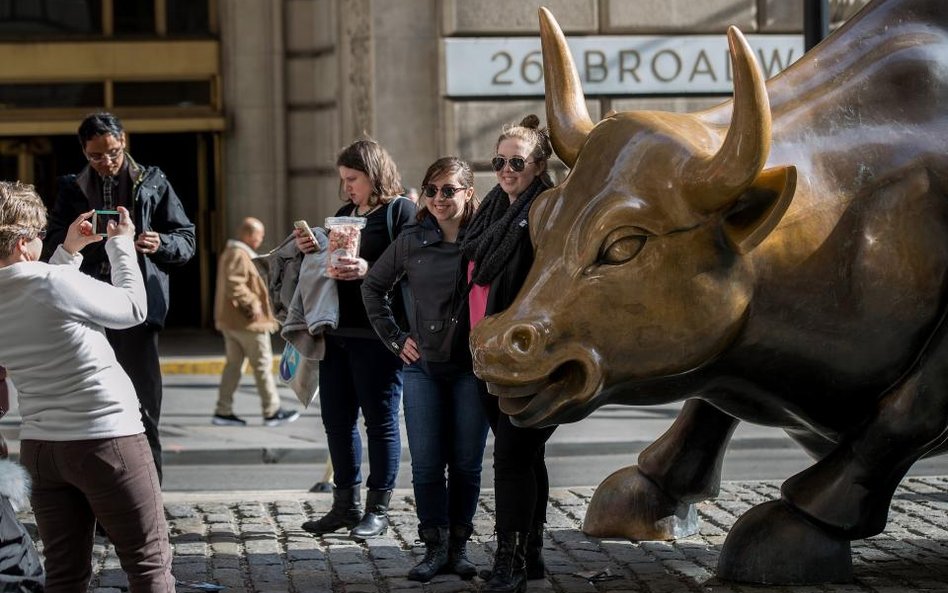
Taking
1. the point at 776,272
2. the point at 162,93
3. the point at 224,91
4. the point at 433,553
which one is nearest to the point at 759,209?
the point at 776,272

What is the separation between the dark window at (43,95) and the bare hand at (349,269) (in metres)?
12.3

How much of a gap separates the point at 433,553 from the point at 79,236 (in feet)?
5.89

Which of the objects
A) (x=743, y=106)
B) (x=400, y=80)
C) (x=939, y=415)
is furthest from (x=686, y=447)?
(x=400, y=80)

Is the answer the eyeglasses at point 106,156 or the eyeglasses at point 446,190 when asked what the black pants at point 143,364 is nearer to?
the eyeglasses at point 106,156

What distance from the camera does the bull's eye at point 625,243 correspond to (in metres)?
5.10

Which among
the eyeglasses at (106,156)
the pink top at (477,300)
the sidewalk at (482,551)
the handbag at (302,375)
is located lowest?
the sidewalk at (482,551)

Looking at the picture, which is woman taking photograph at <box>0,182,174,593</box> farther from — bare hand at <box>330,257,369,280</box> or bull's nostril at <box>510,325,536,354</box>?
bare hand at <box>330,257,369,280</box>

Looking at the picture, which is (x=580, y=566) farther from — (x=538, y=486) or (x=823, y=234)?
(x=823, y=234)

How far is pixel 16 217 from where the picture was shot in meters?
4.83

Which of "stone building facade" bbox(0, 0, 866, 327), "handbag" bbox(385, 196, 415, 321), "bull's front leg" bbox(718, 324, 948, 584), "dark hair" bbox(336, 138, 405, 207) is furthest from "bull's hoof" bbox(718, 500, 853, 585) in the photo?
"stone building facade" bbox(0, 0, 866, 327)

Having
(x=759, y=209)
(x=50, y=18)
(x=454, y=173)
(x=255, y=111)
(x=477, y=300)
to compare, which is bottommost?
(x=477, y=300)

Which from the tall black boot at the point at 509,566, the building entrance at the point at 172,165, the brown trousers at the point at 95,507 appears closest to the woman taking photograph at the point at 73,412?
→ the brown trousers at the point at 95,507

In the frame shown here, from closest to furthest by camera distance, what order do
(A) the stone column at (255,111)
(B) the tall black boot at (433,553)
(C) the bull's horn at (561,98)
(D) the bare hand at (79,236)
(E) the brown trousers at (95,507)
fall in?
(E) the brown trousers at (95,507)
(D) the bare hand at (79,236)
(C) the bull's horn at (561,98)
(B) the tall black boot at (433,553)
(A) the stone column at (255,111)

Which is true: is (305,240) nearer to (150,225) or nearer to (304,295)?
(304,295)
